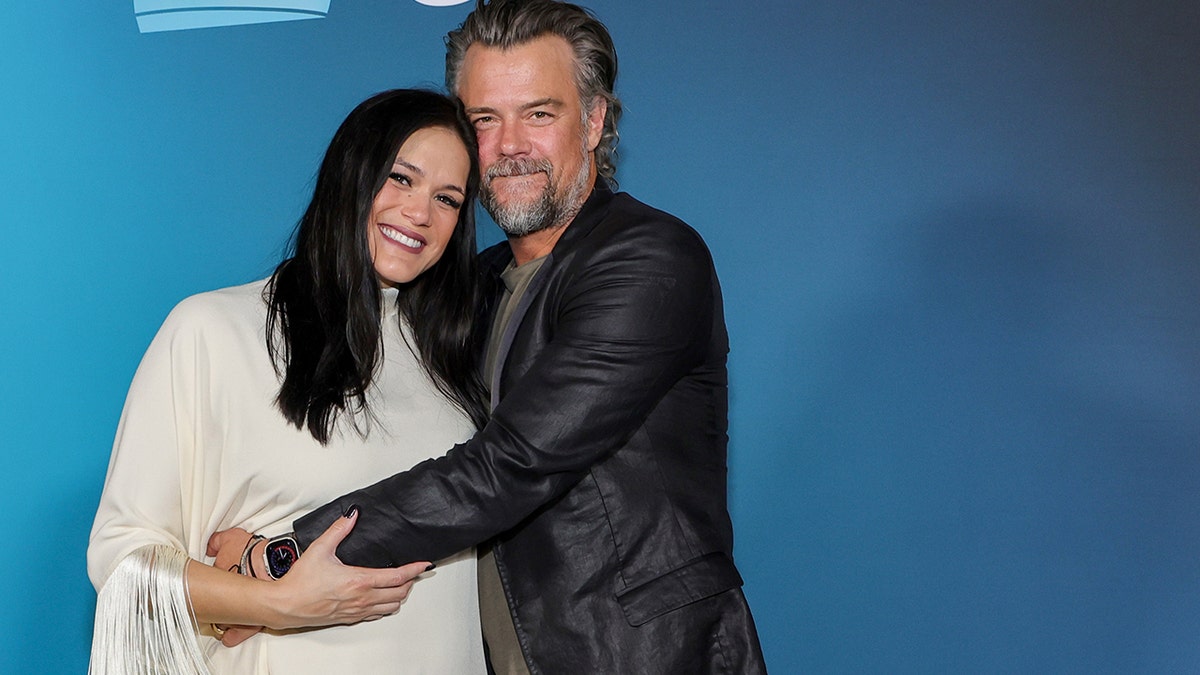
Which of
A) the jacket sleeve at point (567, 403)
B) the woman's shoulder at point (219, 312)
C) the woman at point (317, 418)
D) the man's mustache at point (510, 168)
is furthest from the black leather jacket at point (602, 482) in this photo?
the woman's shoulder at point (219, 312)

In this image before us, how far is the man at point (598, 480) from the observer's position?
187 centimetres

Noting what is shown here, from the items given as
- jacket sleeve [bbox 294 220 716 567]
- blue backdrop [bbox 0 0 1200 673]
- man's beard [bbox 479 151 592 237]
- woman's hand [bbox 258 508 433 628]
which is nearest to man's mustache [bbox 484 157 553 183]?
man's beard [bbox 479 151 592 237]

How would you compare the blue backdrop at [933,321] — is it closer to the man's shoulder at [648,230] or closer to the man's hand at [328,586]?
the man's shoulder at [648,230]

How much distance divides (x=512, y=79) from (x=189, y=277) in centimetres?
88

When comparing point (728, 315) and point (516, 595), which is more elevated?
point (728, 315)

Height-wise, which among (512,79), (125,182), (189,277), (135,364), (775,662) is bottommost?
(775,662)

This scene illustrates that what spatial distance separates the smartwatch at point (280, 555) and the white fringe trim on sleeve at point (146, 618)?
0.40ft

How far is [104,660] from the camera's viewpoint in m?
1.83

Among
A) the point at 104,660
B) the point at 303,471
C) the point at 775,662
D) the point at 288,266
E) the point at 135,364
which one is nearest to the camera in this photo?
the point at 104,660

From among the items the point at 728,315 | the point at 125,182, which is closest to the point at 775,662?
the point at 728,315

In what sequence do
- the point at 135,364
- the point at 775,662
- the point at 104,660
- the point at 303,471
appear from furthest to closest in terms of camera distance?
1. the point at 775,662
2. the point at 135,364
3. the point at 303,471
4. the point at 104,660

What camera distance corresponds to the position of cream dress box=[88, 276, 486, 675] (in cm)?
182

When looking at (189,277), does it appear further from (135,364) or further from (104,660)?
(104,660)

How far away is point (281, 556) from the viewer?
1.84 metres
